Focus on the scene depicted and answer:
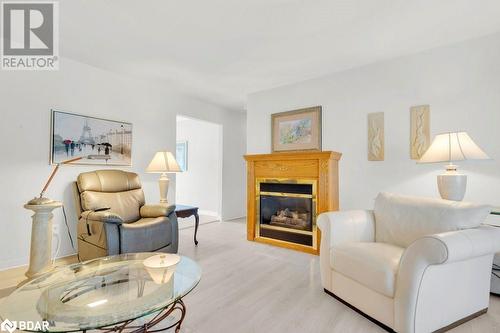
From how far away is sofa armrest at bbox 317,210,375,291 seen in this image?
6.67ft

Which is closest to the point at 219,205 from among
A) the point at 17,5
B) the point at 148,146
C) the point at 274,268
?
the point at 148,146

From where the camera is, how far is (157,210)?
288cm

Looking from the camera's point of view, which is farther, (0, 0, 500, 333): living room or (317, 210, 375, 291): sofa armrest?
(317, 210, 375, 291): sofa armrest

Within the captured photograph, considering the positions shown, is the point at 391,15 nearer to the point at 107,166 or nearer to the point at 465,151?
the point at 465,151

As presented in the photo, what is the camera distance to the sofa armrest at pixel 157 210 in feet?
9.30

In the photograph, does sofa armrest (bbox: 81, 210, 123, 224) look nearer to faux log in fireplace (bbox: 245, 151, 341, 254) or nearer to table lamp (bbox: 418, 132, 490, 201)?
faux log in fireplace (bbox: 245, 151, 341, 254)

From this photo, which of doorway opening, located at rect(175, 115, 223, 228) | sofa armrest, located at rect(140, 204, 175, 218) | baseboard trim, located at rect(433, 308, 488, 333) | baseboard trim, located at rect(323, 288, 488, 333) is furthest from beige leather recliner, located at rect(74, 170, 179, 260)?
baseboard trim, located at rect(433, 308, 488, 333)

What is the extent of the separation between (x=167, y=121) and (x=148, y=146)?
538 mm

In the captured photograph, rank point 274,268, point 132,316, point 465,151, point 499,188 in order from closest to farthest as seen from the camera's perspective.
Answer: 1. point 132,316
2. point 465,151
3. point 499,188
4. point 274,268

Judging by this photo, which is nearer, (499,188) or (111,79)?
(499,188)

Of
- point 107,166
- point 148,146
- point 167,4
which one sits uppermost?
point 167,4

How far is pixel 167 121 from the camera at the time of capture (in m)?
4.02

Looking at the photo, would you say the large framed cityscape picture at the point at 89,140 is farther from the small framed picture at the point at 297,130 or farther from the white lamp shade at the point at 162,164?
the small framed picture at the point at 297,130
